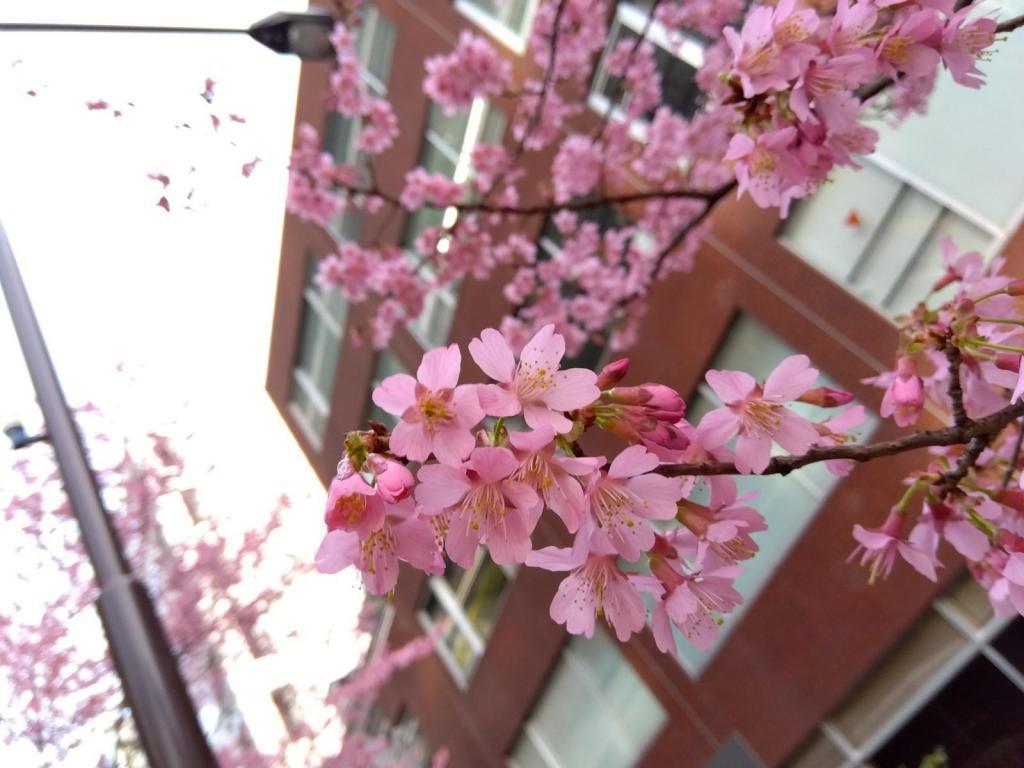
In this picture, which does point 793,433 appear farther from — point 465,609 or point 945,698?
point 465,609

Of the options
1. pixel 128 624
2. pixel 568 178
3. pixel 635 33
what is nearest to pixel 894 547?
pixel 128 624

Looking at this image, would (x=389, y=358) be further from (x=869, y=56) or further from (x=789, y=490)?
(x=869, y=56)

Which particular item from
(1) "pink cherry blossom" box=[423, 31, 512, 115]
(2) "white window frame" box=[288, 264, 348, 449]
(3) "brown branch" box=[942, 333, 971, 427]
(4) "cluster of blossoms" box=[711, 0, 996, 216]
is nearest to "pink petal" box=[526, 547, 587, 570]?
(3) "brown branch" box=[942, 333, 971, 427]

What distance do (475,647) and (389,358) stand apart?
138cm

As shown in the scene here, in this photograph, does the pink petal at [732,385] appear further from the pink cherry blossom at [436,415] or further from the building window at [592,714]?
the building window at [592,714]

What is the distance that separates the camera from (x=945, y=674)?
1657mm

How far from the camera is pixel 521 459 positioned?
46 cm

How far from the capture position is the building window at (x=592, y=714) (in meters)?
2.42

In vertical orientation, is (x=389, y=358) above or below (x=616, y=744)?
above

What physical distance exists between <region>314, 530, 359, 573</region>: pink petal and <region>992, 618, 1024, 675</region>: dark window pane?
1.60 m

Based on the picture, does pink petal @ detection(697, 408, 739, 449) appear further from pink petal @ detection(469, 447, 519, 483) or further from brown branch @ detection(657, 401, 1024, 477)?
pink petal @ detection(469, 447, 519, 483)

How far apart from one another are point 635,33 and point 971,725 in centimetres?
205

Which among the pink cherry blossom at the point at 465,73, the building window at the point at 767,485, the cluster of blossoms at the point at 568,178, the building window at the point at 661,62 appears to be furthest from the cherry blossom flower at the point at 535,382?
the pink cherry blossom at the point at 465,73

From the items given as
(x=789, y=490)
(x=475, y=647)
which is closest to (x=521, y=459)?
(x=789, y=490)
